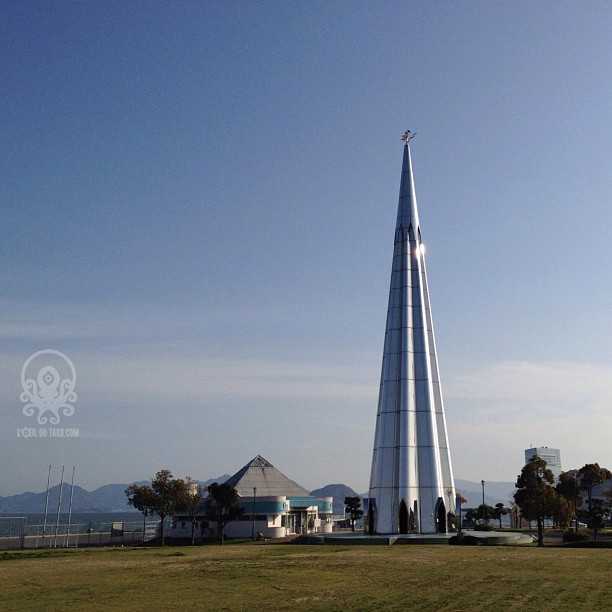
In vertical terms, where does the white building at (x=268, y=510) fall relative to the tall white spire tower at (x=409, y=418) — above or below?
below

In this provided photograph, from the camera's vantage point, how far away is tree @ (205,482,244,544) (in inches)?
2960

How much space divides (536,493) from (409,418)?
14542 millimetres

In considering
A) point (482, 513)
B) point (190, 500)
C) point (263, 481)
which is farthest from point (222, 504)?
point (482, 513)

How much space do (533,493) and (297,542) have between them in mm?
22901

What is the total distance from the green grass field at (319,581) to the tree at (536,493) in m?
19.2

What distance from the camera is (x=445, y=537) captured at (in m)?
50.4

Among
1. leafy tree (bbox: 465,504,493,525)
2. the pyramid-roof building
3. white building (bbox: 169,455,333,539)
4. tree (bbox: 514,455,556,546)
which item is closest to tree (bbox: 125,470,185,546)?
white building (bbox: 169,455,333,539)

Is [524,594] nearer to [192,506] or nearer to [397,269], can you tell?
[397,269]

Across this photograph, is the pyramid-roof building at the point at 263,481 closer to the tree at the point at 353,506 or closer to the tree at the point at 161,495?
the tree at the point at 353,506

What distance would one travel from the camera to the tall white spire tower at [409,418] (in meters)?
56.8

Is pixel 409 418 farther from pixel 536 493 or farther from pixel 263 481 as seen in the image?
pixel 263 481

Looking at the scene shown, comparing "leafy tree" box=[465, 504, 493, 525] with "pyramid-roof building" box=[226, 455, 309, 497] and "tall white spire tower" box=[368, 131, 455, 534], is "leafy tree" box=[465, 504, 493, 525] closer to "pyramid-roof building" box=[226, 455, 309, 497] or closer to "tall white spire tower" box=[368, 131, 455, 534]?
"pyramid-roof building" box=[226, 455, 309, 497]

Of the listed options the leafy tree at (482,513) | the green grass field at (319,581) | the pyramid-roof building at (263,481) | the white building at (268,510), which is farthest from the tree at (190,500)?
the leafy tree at (482,513)

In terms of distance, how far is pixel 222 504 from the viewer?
246 ft
